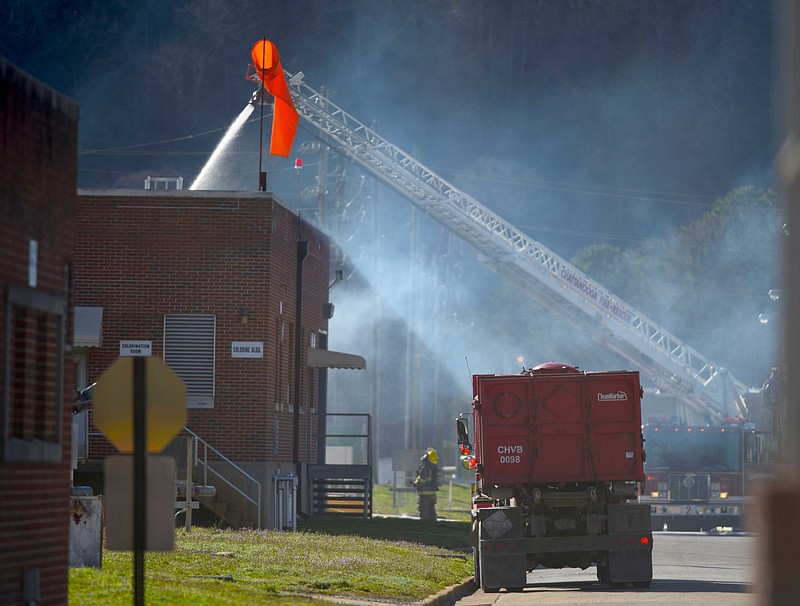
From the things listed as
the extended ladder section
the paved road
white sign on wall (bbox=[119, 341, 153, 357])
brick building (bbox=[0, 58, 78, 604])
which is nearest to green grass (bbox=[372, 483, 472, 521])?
the extended ladder section

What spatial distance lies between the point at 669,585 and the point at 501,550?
249cm

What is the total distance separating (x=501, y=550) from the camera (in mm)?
19703

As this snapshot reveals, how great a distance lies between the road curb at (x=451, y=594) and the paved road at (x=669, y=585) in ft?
0.43

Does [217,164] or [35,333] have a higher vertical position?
[217,164]

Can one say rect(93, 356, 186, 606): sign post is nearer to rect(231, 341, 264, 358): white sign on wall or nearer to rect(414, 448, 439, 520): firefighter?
rect(231, 341, 264, 358): white sign on wall

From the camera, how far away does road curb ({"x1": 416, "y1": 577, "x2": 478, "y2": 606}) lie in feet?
57.2

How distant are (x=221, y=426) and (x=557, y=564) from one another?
952 cm

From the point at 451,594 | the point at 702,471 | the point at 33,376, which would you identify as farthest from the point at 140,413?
the point at 702,471

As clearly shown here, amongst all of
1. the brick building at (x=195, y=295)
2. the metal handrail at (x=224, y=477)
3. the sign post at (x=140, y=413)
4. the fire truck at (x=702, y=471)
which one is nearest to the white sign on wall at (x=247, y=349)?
the brick building at (x=195, y=295)

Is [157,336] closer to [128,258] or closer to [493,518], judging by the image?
[128,258]

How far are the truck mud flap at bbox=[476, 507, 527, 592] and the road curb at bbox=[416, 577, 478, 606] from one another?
323 millimetres

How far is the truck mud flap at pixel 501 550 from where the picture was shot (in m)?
19.6

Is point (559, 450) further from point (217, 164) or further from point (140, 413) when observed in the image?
point (217, 164)

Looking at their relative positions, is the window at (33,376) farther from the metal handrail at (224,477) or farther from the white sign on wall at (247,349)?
the white sign on wall at (247,349)
